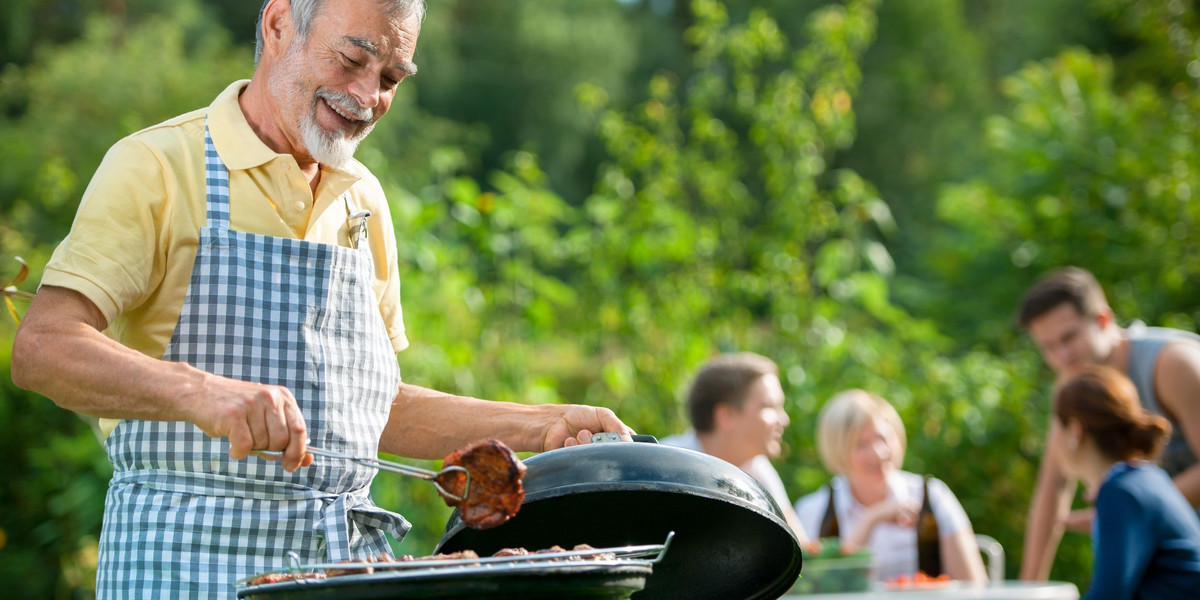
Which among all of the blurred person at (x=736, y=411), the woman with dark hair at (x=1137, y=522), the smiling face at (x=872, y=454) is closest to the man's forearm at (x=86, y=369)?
the woman with dark hair at (x=1137, y=522)

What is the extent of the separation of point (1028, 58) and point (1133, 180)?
10569mm

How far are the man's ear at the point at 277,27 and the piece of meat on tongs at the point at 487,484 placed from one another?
852 mm

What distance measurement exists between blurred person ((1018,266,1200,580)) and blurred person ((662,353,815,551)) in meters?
1.05

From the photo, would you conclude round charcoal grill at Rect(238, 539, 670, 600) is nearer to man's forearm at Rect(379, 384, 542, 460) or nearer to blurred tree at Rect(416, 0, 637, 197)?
man's forearm at Rect(379, 384, 542, 460)

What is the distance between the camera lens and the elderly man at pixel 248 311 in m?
1.76

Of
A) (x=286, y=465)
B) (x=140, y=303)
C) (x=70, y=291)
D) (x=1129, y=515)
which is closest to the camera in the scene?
(x=286, y=465)

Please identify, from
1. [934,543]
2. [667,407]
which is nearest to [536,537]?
[934,543]

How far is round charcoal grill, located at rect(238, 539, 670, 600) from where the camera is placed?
1338 mm

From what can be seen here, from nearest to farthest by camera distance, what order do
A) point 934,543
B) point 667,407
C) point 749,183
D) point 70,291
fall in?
point 70,291 → point 934,543 → point 667,407 → point 749,183

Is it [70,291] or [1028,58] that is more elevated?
[1028,58]

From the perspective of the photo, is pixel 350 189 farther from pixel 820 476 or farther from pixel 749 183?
pixel 749 183

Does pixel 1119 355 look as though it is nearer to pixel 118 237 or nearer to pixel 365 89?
pixel 365 89

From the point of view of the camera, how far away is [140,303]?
1879 mm

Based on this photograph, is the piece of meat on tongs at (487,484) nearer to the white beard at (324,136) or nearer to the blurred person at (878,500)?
the white beard at (324,136)
